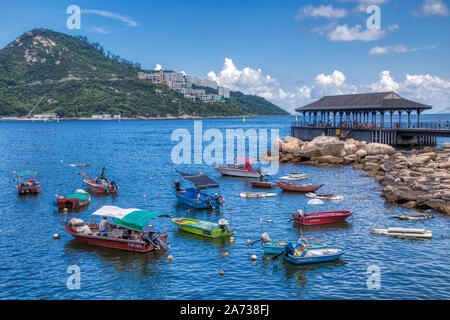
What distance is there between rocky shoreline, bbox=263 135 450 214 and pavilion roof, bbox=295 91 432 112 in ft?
25.9

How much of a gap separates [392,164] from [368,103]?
2383 centimetres

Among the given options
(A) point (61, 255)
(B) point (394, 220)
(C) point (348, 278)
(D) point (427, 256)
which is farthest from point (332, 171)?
(A) point (61, 255)

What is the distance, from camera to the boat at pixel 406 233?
30.3 m

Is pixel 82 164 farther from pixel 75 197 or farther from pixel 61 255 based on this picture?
pixel 61 255

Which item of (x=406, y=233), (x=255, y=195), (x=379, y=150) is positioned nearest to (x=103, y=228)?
(x=255, y=195)

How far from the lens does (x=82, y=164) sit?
241ft

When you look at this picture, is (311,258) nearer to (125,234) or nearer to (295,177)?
(125,234)

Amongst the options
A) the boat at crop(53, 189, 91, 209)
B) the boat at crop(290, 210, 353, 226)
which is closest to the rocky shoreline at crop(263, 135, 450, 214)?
Answer: the boat at crop(290, 210, 353, 226)

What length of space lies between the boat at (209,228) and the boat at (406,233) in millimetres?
11407

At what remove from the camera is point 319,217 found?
34.8 meters

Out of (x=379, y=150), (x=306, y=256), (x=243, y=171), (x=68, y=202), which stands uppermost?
(x=379, y=150)

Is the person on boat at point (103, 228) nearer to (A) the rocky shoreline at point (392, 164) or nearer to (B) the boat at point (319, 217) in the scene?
(B) the boat at point (319, 217)
